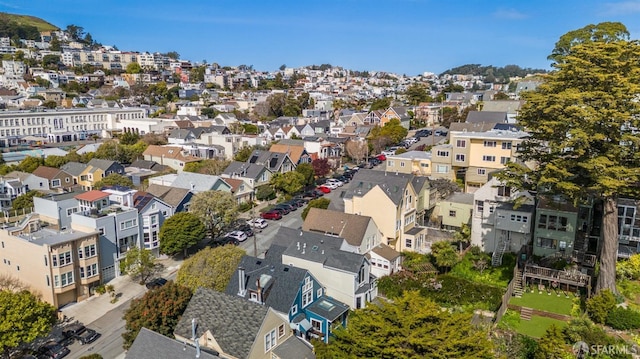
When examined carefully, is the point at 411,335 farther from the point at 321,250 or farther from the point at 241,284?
the point at 321,250

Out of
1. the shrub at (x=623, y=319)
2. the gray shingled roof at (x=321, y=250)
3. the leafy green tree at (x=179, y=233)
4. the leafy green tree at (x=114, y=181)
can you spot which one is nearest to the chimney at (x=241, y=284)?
the gray shingled roof at (x=321, y=250)

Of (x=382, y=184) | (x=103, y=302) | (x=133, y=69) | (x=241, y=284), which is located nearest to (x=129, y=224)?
(x=103, y=302)

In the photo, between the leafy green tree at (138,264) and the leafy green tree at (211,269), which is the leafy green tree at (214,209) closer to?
the leafy green tree at (138,264)

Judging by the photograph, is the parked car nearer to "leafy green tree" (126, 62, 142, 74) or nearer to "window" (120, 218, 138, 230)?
"window" (120, 218, 138, 230)

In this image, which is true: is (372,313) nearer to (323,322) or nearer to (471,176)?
(323,322)

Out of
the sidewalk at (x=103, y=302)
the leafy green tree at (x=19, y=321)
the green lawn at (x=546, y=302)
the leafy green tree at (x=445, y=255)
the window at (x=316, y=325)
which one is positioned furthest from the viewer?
the leafy green tree at (x=445, y=255)
